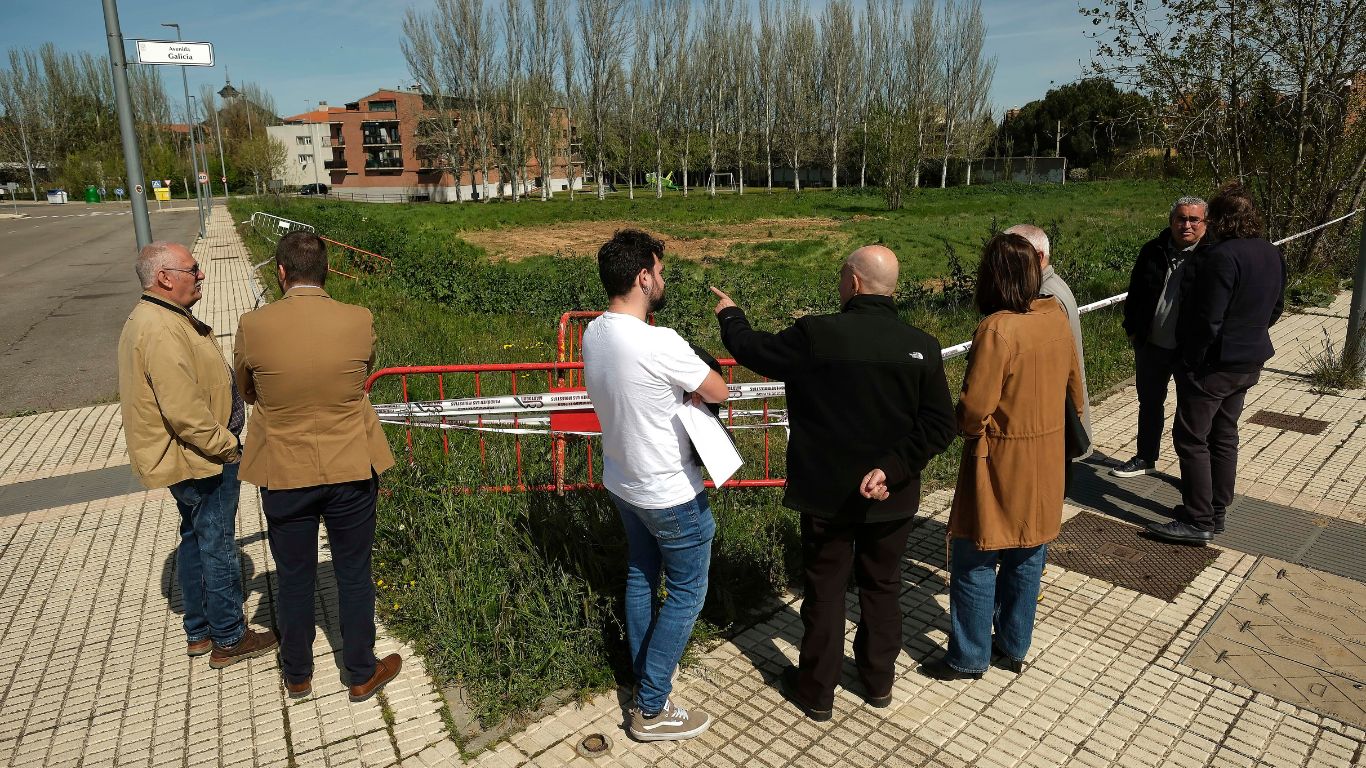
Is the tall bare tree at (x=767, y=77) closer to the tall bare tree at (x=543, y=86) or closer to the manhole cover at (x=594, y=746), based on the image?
the tall bare tree at (x=543, y=86)

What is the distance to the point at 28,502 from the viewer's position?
611 cm

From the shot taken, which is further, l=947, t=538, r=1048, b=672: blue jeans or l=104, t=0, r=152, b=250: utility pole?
l=104, t=0, r=152, b=250: utility pole

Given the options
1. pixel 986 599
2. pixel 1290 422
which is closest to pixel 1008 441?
pixel 986 599

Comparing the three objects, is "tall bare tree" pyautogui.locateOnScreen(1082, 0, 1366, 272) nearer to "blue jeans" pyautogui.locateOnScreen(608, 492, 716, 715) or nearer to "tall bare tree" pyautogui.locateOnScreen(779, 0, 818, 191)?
"blue jeans" pyautogui.locateOnScreen(608, 492, 716, 715)

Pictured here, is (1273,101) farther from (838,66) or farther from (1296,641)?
(838,66)

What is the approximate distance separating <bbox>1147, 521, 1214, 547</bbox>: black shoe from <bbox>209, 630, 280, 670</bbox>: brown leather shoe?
4.89 metres

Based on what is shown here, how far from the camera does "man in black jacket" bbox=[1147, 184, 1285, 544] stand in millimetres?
4855

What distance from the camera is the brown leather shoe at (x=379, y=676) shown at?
3629mm

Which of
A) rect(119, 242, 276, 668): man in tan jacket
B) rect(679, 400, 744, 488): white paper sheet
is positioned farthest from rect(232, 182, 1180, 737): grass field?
rect(679, 400, 744, 488): white paper sheet

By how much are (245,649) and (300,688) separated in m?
0.53

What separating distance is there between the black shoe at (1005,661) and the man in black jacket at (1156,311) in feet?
7.98

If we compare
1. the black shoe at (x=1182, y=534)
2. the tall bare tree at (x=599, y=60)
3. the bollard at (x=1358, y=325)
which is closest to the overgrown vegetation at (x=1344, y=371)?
the bollard at (x=1358, y=325)

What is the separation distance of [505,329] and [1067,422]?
842cm

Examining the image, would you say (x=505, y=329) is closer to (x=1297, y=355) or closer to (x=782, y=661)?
(x=782, y=661)
